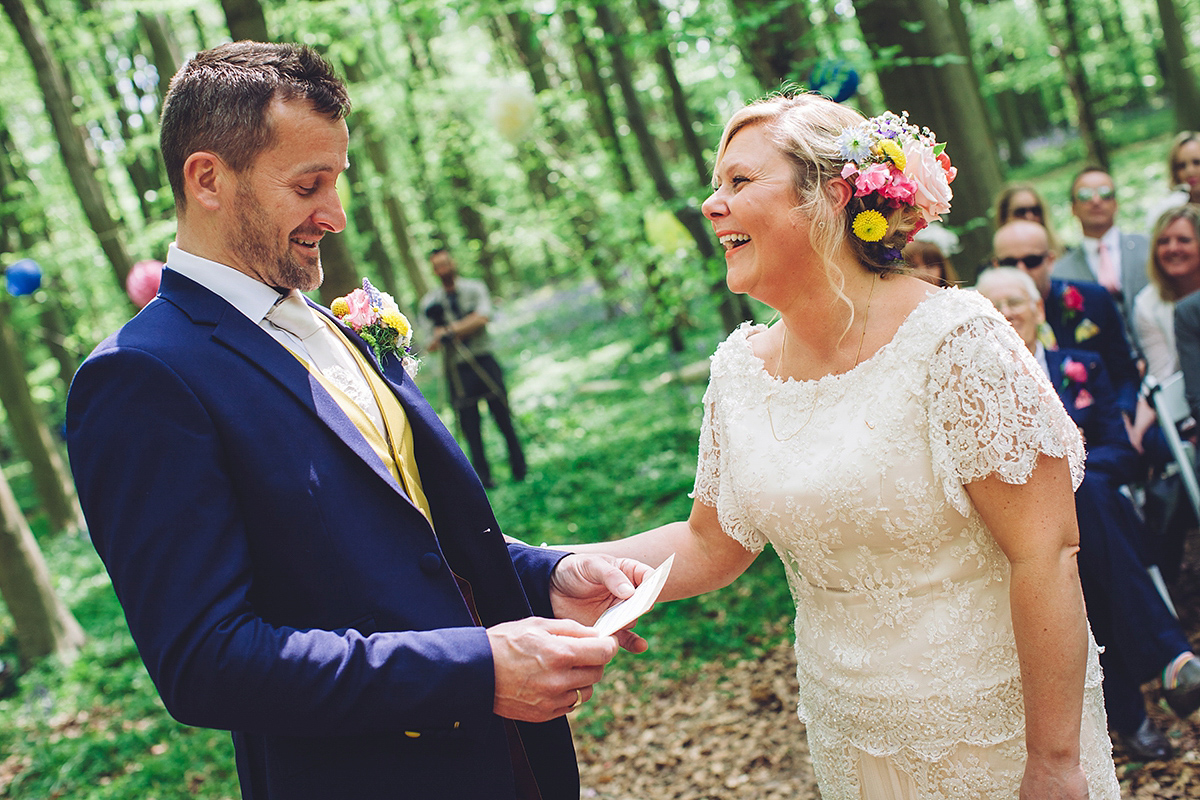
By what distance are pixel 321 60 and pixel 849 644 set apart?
179 centimetres

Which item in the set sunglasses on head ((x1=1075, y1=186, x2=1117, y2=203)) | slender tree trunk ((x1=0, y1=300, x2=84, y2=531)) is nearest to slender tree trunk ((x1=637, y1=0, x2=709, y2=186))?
sunglasses on head ((x1=1075, y1=186, x2=1117, y2=203))

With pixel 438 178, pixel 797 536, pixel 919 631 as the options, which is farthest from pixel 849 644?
pixel 438 178

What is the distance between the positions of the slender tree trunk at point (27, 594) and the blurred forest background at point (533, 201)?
0.02 meters

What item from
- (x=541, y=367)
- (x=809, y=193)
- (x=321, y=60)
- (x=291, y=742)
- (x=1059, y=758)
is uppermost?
(x=321, y=60)

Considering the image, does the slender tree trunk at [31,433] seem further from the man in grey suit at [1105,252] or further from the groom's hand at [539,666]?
the man in grey suit at [1105,252]

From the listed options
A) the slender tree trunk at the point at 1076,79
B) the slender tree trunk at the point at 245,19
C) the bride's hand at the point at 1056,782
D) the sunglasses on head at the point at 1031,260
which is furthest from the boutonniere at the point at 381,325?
the slender tree trunk at the point at 1076,79

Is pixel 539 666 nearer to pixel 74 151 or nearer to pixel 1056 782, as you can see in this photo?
pixel 1056 782

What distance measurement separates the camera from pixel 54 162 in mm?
16266

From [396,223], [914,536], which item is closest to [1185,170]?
[914,536]

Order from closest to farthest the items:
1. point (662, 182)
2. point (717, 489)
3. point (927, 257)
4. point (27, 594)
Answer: point (717, 489)
point (927, 257)
point (27, 594)
point (662, 182)

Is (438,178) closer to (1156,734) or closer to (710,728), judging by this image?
(710,728)

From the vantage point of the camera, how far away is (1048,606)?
1804mm

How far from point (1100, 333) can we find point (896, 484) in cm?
328

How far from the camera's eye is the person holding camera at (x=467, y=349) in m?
8.99
